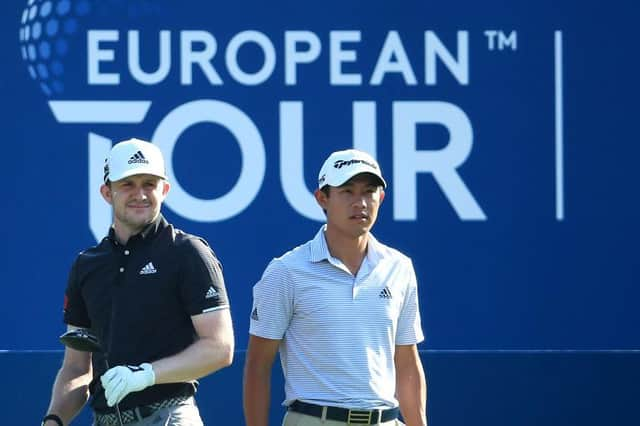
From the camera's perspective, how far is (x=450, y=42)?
16.9 ft

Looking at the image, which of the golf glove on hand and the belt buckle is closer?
the golf glove on hand

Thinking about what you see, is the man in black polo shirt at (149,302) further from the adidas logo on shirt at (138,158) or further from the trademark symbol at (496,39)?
the trademark symbol at (496,39)

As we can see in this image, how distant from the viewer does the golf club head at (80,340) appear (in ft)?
10.8

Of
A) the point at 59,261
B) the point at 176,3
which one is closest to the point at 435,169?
the point at 176,3

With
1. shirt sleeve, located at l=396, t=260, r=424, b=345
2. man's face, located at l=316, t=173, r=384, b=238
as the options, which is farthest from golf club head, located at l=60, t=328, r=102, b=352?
shirt sleeve, located at l=396, t=260, r=424, b=345

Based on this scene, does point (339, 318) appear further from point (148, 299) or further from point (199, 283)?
point (148, 299)

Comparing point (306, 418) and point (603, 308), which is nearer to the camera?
point (306, 418)

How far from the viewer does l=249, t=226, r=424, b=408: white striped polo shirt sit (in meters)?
3.63

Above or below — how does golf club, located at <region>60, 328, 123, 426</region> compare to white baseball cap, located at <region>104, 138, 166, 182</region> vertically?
below

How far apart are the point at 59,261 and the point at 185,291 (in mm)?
1778

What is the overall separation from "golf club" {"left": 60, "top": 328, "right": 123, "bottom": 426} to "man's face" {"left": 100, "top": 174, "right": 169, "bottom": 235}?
1.11 ft

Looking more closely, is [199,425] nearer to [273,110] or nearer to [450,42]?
[273,110]

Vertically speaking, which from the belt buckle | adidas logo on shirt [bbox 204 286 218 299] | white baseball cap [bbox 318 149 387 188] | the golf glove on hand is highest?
white baseball cap [bbox 318 149 387 188]

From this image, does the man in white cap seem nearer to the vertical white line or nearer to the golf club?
the golf club
